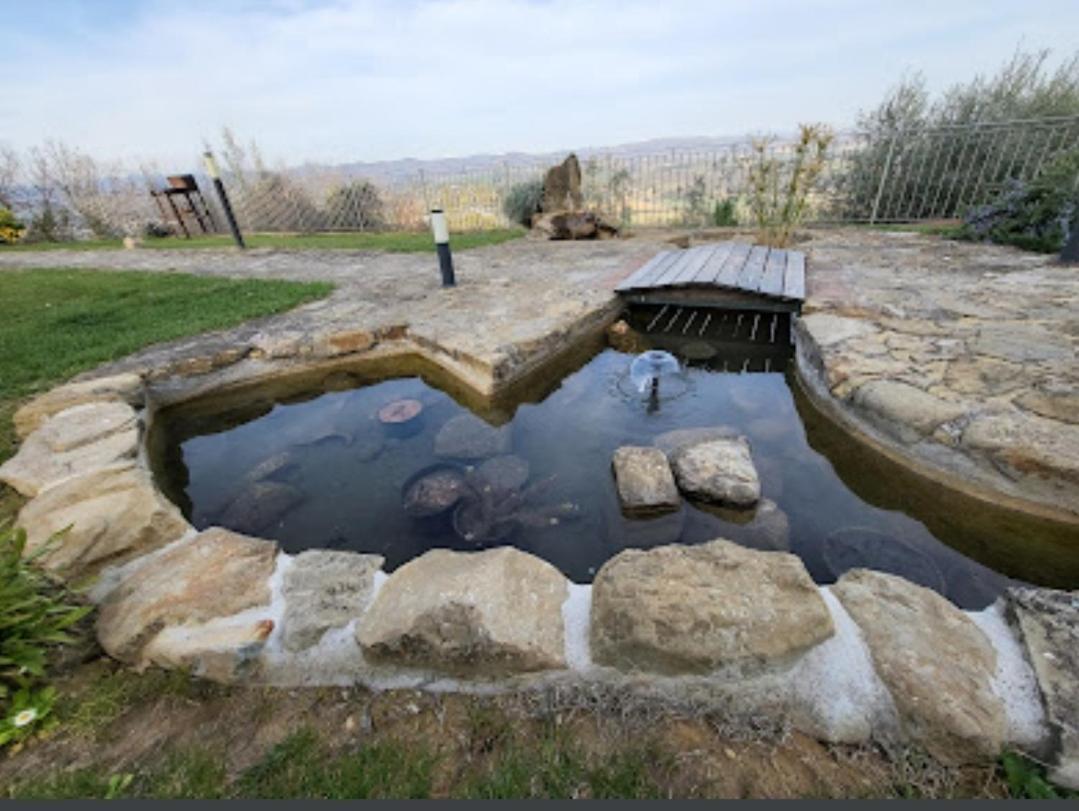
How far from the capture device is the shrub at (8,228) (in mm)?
11633

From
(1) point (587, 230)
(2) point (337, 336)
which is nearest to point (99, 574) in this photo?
(2) point (337, 336)

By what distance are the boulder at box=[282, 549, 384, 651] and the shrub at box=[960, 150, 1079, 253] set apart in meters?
6.91

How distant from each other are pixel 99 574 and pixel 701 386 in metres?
3.32

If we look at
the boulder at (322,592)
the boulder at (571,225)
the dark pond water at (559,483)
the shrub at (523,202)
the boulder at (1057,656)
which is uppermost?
the shrub at (523,202)

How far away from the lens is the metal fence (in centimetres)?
686

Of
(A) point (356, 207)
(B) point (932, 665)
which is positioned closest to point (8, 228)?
(A) point (356, 207)

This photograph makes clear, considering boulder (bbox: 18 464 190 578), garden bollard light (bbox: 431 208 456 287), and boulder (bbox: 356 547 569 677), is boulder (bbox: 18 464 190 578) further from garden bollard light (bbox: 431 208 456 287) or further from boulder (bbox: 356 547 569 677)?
garden bollard light (bbox: 431 208 456 287)

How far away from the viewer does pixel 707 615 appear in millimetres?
1288

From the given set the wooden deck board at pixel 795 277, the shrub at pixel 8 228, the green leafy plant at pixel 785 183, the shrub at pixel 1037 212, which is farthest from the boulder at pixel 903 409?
the shrub at pixel 8 228

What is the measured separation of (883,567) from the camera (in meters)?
1.90

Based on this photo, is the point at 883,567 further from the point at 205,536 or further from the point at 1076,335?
the point at 205,536

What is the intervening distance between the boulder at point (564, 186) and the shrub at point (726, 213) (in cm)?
264

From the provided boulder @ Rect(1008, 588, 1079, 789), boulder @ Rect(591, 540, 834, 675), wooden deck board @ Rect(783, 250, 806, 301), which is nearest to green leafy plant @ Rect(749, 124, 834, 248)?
wooden deck board @ Rect(783, 250, 806, 301)

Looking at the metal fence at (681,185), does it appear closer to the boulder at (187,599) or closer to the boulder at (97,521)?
the boulder at (187,599)
